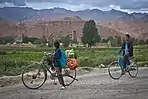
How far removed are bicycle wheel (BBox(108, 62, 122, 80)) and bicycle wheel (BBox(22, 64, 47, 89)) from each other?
168 inches

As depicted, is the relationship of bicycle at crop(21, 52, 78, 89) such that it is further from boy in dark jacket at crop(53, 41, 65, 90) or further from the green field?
the green field

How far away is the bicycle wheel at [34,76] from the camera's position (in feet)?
46.3

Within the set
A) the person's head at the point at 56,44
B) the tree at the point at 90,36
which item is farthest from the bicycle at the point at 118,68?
the tree at the point at 90,36

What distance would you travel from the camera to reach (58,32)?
194 meters

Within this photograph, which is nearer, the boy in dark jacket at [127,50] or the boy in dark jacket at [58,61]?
the boy in dark jacket at [58,61]

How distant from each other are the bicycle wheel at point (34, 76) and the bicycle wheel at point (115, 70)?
168 inches

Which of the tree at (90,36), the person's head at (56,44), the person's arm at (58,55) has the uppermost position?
the person's head at (56,44)

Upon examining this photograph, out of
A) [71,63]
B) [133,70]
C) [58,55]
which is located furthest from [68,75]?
[133,70]

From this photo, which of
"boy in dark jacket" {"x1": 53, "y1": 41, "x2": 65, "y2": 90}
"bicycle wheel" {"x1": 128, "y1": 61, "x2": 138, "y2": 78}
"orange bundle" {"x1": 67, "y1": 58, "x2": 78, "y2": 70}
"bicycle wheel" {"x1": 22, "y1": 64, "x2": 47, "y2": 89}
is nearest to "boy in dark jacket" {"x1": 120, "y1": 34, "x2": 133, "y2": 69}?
"bicycle wheel" {"x1": 128, "y1": 61, "x2": 138, "y2": 78}

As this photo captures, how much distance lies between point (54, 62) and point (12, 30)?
18522 centimetres

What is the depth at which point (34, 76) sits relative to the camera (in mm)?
14328

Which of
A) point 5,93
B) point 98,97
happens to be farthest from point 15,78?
point 98,97

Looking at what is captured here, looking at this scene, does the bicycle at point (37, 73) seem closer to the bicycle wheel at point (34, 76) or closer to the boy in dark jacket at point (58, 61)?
the bicycle wheel at point (34, 76)

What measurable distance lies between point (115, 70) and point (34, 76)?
4.65 meters
